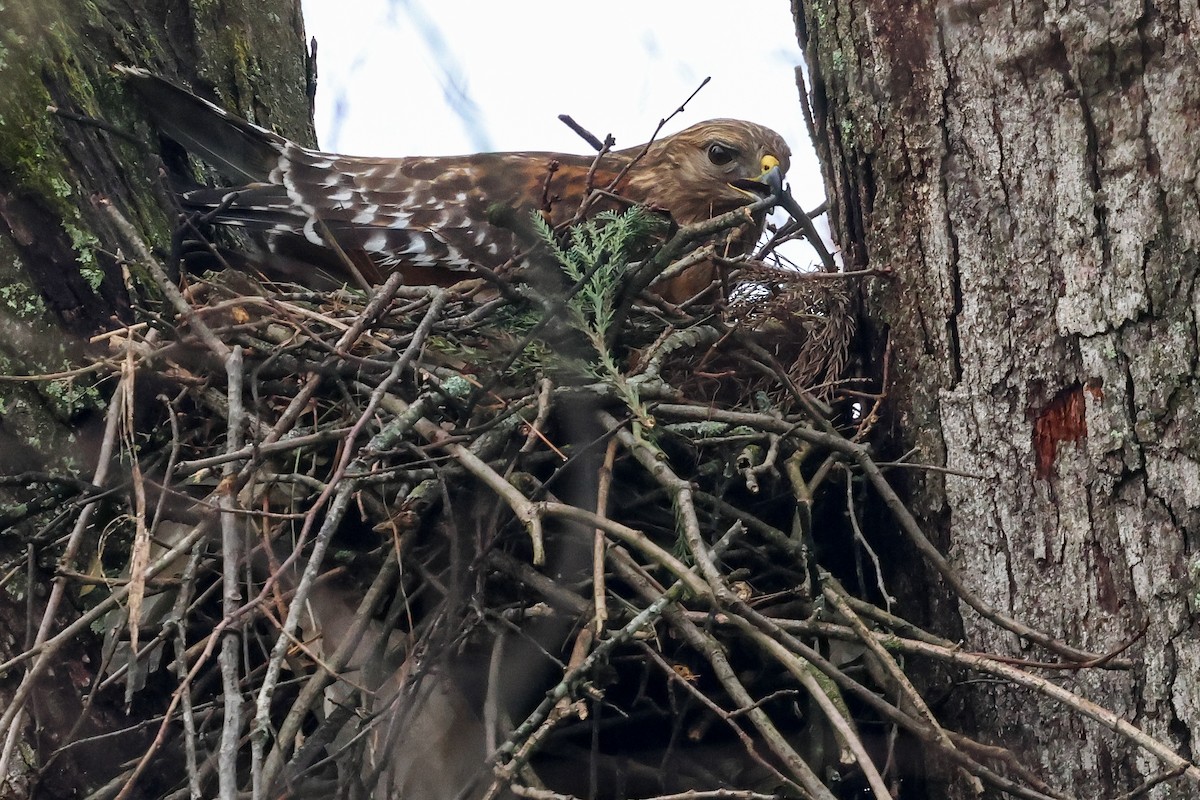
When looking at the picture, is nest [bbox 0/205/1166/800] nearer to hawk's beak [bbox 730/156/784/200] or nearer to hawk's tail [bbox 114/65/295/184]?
hawk's tail [bbox 114/65/295/184]

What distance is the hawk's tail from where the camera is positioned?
3.18 m

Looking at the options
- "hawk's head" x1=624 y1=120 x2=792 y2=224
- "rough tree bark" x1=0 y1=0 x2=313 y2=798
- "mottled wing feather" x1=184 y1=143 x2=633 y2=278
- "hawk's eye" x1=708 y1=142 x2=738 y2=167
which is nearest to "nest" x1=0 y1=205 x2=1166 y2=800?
"rough tree bark" x1=0 y1=0 x2=313 y2=798

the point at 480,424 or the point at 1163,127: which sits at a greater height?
the point at 1163,127

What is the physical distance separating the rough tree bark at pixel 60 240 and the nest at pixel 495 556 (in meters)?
0.14

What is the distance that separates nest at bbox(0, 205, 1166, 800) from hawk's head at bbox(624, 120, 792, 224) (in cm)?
151

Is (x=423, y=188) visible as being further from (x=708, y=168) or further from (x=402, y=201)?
(x=708, y=168)

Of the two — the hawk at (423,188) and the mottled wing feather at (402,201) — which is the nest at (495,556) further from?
the mottled wing feather at (402,201)

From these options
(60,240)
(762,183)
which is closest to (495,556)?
(60,240)

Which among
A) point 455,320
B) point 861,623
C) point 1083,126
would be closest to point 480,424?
point 455,320

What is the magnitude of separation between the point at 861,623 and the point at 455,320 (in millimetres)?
955

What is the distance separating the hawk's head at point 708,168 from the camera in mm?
3965

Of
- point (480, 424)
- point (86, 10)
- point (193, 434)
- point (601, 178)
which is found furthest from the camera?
point (601, 178)

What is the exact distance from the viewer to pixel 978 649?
2148mm

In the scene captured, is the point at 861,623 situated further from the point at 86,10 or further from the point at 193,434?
the point at 86,10
